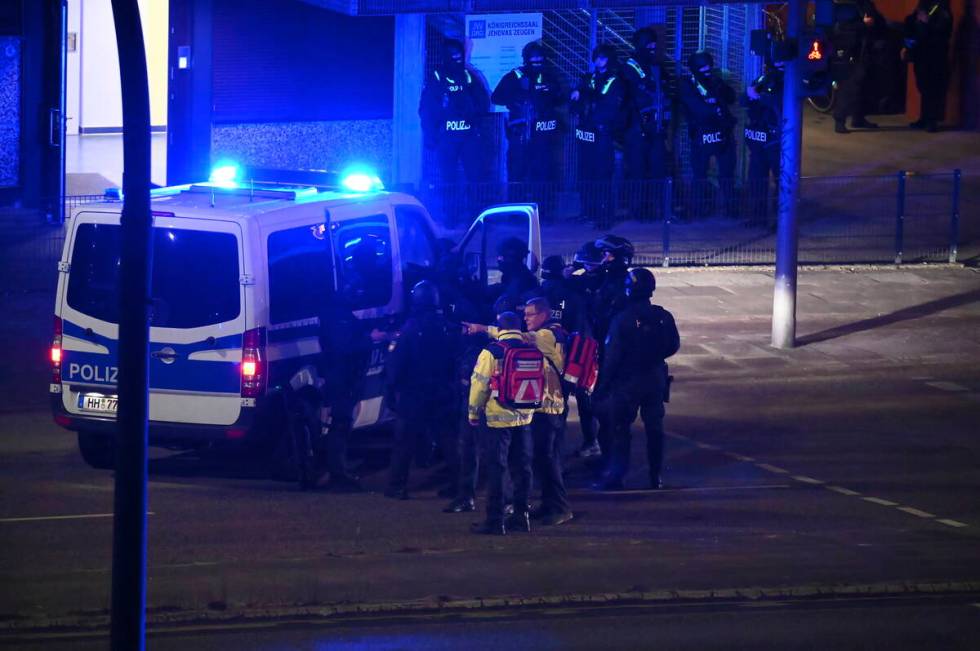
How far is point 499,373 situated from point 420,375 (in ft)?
3.81

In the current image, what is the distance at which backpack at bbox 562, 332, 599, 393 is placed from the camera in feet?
36.2

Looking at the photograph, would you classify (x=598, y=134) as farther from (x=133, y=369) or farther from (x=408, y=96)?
(x=133, y=369)

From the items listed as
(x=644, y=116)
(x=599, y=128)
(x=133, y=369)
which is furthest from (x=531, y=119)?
(x=133, y=369)

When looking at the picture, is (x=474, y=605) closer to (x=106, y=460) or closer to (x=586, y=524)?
(x=586, y=524)

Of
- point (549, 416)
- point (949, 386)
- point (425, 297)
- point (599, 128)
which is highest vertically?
point (599, 128)

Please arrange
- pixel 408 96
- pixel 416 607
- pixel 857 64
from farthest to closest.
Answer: pixel 857 64 < pixel 408 96 < pixel 416 607

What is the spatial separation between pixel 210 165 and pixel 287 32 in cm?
257

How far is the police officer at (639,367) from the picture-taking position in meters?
11.7

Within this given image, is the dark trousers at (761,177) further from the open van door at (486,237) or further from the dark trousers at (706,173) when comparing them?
the open van door at (486,237)

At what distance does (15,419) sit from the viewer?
45.8ft

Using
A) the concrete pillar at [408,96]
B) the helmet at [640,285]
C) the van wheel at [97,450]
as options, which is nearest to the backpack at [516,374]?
the helmet at [640,285]

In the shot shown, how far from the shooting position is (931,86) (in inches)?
1134

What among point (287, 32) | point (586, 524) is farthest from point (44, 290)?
point (586, 524)

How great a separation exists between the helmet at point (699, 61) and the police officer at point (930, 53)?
6.14 meters
